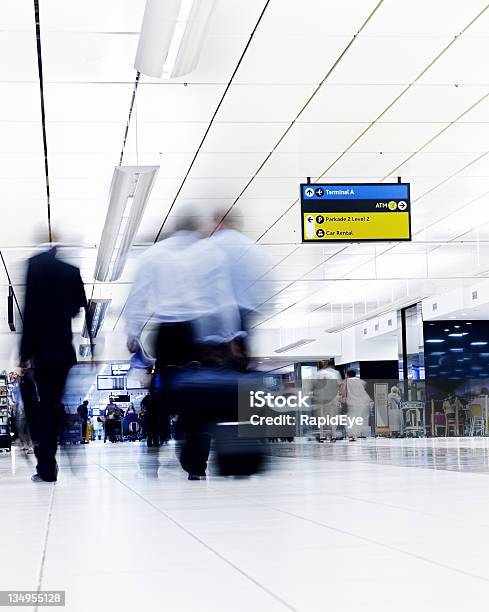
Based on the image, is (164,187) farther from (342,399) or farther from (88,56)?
(342,399)

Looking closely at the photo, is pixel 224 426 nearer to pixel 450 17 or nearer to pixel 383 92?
pixel 450 17

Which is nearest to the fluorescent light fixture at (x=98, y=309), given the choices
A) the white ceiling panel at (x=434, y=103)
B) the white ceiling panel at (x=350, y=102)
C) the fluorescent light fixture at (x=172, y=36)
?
the white ceiling panel at (x=350, y=102)

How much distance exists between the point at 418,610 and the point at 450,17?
5.70 m

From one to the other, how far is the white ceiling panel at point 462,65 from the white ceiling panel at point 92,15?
8.09 ft

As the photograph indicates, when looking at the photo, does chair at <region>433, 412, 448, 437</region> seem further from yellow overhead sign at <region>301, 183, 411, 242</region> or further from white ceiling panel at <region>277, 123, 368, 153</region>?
white ceiling panel at <region>277, 123, 368, 153</region>

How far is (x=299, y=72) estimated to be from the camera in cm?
740

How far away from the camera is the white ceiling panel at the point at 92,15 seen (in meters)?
5.99

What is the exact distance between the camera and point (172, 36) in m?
5.93

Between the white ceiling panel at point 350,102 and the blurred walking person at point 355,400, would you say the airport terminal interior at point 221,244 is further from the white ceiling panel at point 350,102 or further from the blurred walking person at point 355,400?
the blurred walking person at point 355,400

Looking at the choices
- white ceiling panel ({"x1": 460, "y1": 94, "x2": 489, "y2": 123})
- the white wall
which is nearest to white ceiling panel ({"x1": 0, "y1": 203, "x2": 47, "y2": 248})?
white ceiling panel ({"x1": 460, "y1": 94, "x2": 489, "y2": 123})

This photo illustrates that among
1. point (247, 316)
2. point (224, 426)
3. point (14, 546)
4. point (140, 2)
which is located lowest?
point (14, 546)

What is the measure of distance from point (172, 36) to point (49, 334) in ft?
6.89

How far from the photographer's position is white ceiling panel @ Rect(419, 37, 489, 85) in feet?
22.9

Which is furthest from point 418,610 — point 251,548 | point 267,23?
point 267,23
